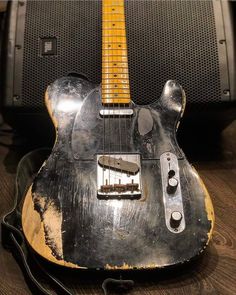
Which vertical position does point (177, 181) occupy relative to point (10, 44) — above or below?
below

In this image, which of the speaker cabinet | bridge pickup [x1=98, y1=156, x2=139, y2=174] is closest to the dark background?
the speaker cabinet

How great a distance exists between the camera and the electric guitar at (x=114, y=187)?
2.57ft

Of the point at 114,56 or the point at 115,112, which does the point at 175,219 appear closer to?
the point at 115,112

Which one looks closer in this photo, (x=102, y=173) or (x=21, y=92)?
(x=102, y=173)

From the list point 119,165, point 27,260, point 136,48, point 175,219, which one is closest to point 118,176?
point 119,165

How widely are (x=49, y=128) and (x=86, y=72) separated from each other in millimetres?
193

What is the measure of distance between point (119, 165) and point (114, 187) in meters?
0.06

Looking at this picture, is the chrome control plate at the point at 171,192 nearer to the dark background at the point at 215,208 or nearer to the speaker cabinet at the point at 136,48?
the dark background at the point at 215,208

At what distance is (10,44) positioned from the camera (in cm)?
109

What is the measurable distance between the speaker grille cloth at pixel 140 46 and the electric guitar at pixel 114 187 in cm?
8

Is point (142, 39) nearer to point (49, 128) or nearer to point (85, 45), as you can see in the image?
point (85, 45)

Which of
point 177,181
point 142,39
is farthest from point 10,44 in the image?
point 177,181

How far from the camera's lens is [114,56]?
1.05 metres

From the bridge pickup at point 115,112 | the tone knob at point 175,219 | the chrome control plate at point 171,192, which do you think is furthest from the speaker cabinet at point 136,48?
the tone knob at point 175,219
